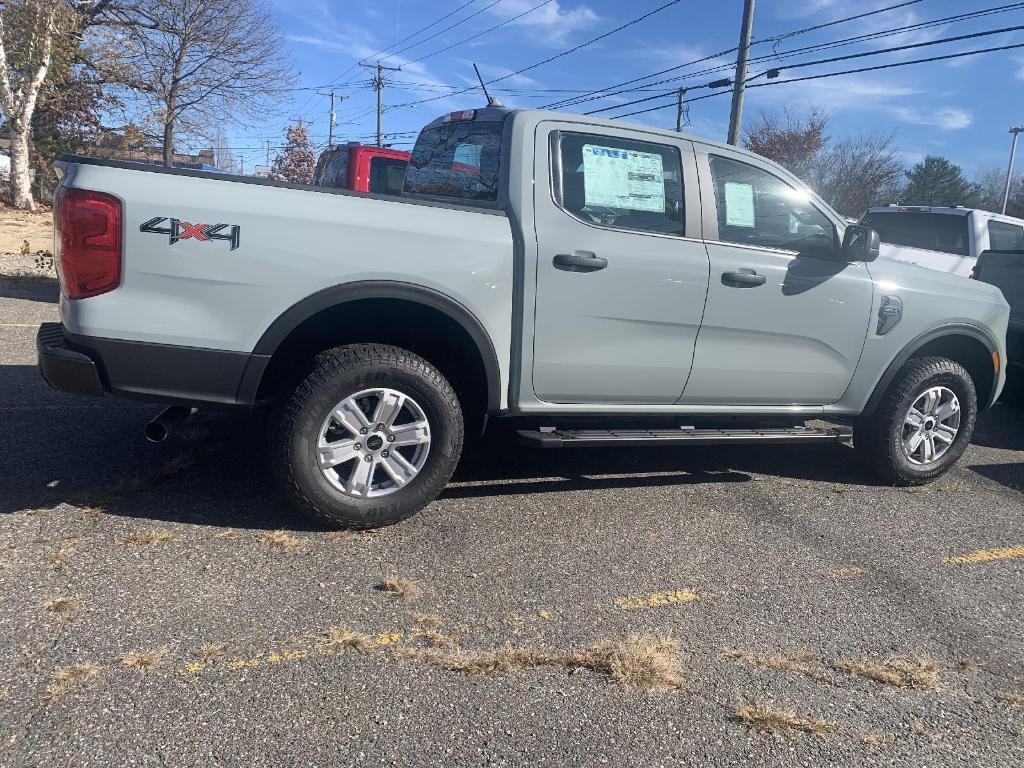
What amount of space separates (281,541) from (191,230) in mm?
1378

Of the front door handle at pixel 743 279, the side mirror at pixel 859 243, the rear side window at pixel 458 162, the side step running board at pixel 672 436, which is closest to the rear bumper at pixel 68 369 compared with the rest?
the rear side window at pixel 458 162

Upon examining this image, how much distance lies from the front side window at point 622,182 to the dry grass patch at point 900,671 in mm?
2220

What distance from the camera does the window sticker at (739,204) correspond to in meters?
4.30

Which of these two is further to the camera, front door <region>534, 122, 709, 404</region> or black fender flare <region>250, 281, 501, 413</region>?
front door <region>534, 122, 709, 404</region>

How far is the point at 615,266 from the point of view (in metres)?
3.88

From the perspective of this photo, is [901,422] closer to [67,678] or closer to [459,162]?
[459,162]

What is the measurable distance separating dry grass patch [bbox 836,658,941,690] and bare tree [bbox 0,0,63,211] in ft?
82.3

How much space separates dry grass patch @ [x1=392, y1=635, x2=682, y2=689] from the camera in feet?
8.79

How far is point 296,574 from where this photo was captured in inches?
128

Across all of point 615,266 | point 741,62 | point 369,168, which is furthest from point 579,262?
point 741,62

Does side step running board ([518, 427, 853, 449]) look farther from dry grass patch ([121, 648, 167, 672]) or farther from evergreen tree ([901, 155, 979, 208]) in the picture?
evergreen tree ([901, 155, 979, 208])

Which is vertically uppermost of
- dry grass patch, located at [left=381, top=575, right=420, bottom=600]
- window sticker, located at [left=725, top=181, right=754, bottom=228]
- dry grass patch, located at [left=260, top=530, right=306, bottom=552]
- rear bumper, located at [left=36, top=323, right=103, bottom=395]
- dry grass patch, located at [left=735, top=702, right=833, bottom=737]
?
window sticker, located at [left=725, top=181, right=754, bottom=228]

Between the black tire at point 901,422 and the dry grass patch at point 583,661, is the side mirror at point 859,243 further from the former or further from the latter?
the dry grass patch at point 583,661

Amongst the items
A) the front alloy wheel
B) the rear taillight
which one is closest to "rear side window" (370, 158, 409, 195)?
the front alloy wheel
